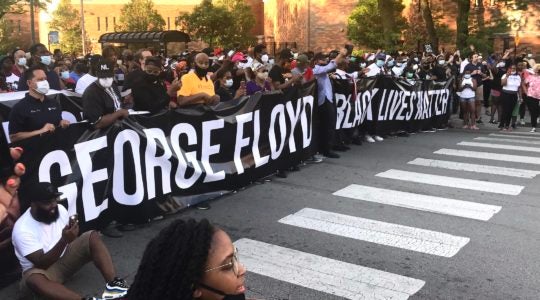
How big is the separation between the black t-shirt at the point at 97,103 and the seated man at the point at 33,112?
34cm

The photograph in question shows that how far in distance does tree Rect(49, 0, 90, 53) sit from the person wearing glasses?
2463 inches

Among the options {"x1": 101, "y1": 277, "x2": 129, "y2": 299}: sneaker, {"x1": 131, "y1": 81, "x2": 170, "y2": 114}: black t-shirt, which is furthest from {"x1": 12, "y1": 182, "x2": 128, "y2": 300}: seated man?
{"x1": 131, "y1": 81, "x2": 170, "y2": 114}: black t-shirt

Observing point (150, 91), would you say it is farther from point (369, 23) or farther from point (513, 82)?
point (369, 23)

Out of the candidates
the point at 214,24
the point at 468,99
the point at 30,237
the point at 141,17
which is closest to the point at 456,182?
the point at 30,237

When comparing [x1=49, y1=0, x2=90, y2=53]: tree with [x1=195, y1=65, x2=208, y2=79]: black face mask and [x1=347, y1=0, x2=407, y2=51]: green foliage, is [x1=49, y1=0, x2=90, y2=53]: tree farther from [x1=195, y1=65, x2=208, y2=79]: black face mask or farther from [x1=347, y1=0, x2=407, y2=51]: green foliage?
[x1=195, y1=65, x2=208, y2=79]: black face mask

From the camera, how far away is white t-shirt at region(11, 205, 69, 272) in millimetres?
4441

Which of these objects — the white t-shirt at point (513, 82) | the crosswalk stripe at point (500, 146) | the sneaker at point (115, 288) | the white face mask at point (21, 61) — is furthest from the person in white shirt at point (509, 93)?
the sneaker at point (115, 288)

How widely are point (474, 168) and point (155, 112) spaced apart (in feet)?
18.4

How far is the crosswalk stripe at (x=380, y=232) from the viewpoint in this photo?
577 cm

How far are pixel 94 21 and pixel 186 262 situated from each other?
7693 cm

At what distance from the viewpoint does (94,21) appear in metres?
73.4

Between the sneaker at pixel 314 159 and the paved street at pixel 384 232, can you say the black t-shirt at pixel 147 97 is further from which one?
the sneaker at pixel 314 159

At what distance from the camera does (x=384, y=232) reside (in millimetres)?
6230

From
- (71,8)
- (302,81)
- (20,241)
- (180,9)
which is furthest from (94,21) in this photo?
(20,241)
